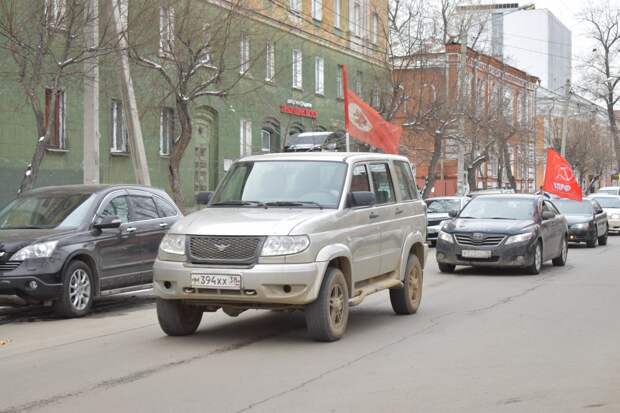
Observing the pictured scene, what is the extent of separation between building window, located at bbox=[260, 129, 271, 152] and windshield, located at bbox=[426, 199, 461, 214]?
1072 cm

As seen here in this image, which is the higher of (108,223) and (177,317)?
(108,223)

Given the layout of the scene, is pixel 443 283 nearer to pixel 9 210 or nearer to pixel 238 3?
pixel 9 210

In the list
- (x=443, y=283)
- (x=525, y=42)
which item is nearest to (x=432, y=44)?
(x=443, y=283)

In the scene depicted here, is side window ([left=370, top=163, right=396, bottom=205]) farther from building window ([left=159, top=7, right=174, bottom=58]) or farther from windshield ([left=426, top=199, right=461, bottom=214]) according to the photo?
windshield ([left=426, top=199, right=461, bottom=214])

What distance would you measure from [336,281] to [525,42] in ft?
385

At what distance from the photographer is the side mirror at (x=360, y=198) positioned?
1020cm

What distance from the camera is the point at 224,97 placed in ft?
78.6

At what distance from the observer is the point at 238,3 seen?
22.6 m

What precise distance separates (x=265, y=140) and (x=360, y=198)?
28.6m

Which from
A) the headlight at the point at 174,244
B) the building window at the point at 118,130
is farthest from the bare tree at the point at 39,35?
the building window at the point at 118,130

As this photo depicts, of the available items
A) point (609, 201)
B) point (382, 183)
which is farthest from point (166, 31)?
point (609, 201)

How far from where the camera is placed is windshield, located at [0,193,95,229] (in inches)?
491

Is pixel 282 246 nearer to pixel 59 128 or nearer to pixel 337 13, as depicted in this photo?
pixel 59 128

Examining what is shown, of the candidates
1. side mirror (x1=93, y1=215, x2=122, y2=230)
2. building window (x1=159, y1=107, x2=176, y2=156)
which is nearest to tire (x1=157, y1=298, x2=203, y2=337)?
side mirror (x1=93, y1=215, x2=122, y2=230)
